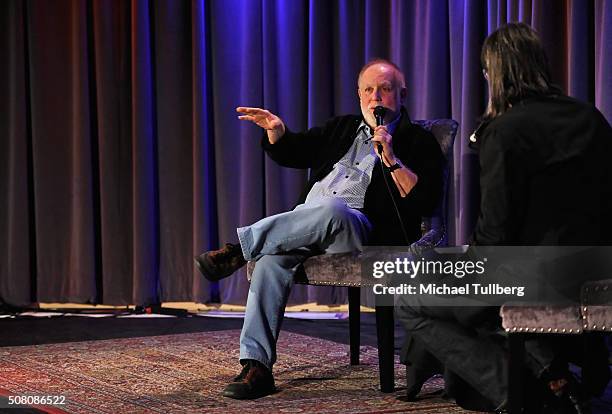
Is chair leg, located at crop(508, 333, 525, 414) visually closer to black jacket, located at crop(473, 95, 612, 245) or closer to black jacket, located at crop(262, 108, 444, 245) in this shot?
black jacket, located at crop(473, 95, 612, 245)

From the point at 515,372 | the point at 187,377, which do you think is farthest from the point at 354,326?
the point at 515,372

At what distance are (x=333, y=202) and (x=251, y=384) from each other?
0.64 m

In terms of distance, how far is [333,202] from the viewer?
3.08m

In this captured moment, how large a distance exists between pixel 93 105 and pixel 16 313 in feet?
4.00

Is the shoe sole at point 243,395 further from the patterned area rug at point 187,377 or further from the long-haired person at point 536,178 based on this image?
the long-haired person at point 536,178

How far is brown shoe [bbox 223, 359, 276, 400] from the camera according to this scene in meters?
2.82

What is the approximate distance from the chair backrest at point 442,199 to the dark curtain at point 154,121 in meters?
1.26

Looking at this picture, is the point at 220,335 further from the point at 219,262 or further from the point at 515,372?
the point at 515,372

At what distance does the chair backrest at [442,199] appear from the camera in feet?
10.5

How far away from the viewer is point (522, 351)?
7.17 ft

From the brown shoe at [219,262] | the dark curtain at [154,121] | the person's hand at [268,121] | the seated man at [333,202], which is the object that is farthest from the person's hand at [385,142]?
the dark curtain at [154,121]

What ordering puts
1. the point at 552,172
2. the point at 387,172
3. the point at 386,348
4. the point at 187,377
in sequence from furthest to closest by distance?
the point at 387,172, the point at 187,377, the point at 386,348, the point at 552,172

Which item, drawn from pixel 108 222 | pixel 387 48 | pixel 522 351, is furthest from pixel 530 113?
pixel 108 222

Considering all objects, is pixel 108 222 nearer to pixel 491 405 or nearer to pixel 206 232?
pixel 206 232
